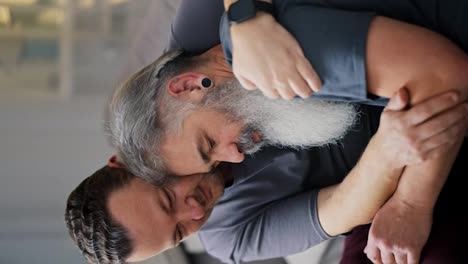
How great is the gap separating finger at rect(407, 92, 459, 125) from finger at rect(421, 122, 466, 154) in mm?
48

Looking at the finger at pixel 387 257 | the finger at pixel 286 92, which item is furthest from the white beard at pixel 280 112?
the finger at pixel 387 257

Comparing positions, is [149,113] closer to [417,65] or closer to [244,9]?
[244,9]

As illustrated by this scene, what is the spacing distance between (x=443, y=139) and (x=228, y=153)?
0.40 m

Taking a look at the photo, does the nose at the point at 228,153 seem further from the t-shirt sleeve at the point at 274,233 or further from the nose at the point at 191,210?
the t-shirt sleeve at the point at 274,233

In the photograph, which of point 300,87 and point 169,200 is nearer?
point 300,87

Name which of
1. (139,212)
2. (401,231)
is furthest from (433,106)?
(139,212)

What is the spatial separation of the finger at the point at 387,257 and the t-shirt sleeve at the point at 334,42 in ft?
1.10

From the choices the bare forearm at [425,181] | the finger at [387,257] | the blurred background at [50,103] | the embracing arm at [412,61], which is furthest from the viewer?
the blurred background at [50,103]

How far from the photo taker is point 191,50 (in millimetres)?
1289

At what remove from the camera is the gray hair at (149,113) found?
3.86ft

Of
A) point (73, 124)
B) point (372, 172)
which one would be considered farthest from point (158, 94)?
point (73, 124)

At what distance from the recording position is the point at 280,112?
1151 mm

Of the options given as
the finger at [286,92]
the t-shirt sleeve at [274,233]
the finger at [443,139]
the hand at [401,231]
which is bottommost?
the t-shirt sleeve at [274,233]

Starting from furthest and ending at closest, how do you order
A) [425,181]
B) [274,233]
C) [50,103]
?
[50,103]
[274,233]
[425,181]
